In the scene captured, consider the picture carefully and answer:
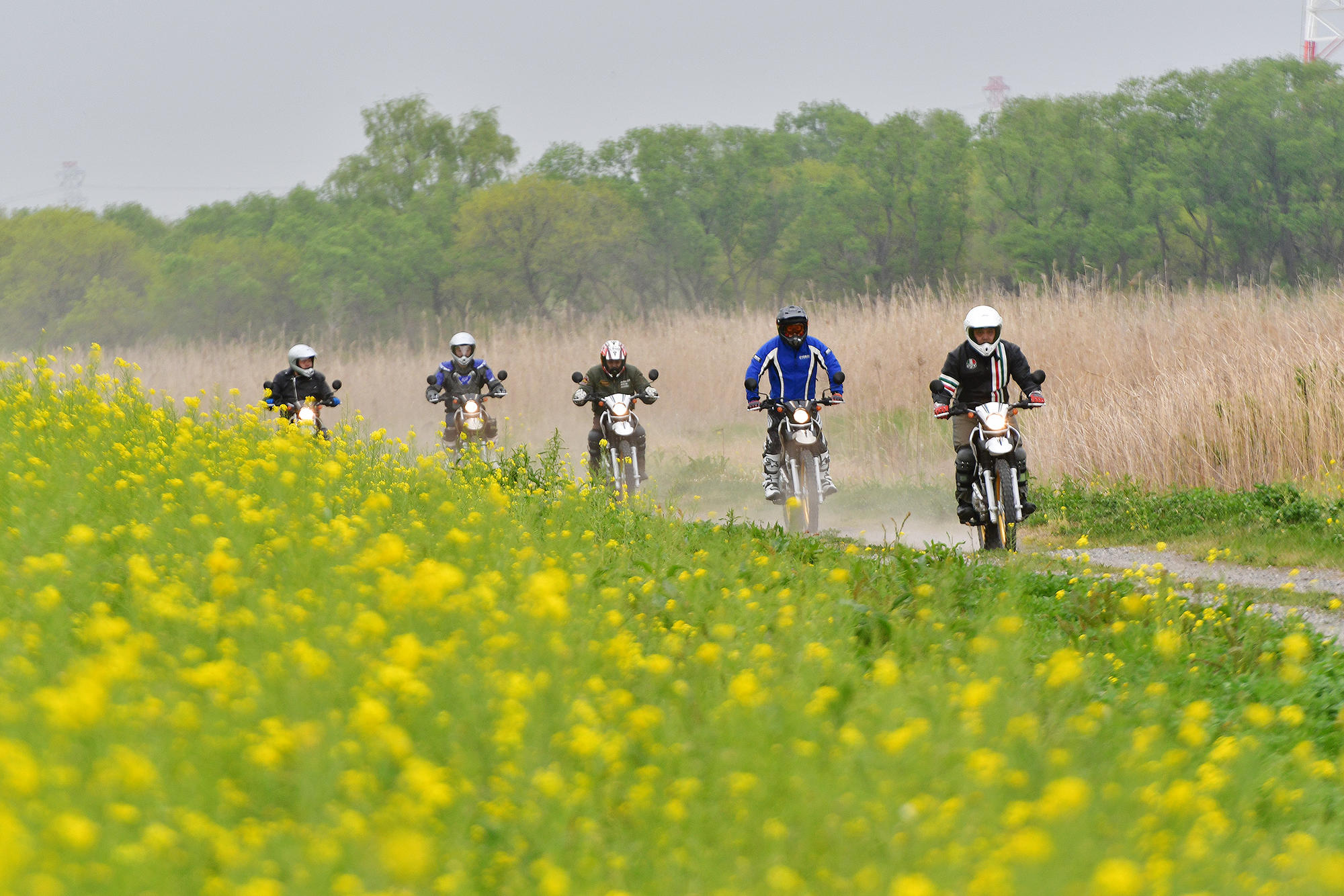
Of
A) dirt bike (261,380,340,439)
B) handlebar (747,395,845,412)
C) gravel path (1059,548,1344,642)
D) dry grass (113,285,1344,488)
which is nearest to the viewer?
gravel path (1059,548,1344,642)

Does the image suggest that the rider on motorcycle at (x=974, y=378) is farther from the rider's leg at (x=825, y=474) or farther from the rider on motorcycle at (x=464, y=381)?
the rider on motorcycle at (x=464, y=381)

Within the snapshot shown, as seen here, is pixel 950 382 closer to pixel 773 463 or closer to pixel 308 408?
pixel 773 463

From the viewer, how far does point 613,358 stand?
13.4 metres

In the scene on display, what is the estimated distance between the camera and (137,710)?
297 cm

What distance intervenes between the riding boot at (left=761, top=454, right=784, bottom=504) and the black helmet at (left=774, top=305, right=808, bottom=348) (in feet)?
3.54

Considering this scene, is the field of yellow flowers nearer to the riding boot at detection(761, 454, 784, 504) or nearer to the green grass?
the green grass

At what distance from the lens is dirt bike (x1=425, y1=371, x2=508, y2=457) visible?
16.8 meters

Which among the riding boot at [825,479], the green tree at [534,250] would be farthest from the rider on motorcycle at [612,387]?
the green tree at [534,250]

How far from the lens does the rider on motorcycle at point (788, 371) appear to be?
1205 cm

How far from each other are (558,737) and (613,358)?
10.1 m

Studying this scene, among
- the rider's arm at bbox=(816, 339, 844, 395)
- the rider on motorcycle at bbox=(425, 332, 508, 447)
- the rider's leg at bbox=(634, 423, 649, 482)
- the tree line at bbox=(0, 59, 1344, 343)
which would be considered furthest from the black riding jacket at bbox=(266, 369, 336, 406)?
the tree line at bbox=(0, 59, 1344, 343)

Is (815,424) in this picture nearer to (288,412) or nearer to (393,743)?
(288,412)

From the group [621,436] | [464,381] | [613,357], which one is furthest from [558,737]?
[464,381]

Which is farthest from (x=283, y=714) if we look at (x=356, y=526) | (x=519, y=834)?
(x=356, y=526)
